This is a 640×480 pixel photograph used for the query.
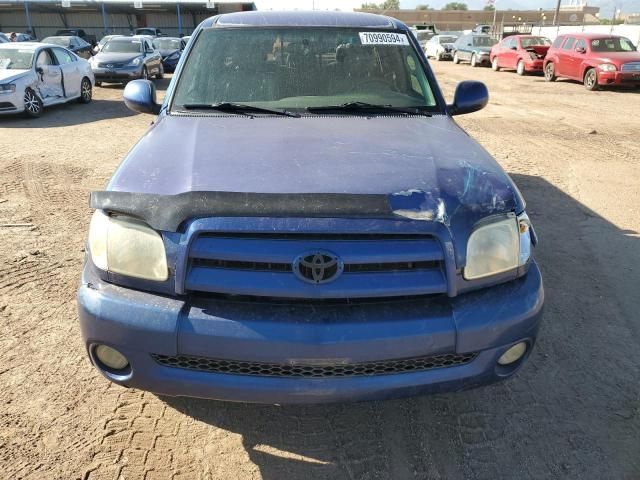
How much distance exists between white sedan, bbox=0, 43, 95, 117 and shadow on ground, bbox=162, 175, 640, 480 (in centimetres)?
1010

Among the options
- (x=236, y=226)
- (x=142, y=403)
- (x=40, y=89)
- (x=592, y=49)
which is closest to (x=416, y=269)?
(x=236, y=226)

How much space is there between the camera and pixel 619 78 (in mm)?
15273


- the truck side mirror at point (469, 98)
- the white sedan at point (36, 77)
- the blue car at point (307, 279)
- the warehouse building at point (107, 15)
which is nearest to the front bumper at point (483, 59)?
the white sedan at point (36, 77)

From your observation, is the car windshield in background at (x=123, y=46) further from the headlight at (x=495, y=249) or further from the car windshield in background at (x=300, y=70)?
the headlight at (x=495, y=249)

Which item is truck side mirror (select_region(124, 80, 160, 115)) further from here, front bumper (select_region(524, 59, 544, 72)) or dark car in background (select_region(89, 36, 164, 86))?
front bumper (select_region(524, 59, 544, 72))

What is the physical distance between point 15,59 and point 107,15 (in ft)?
152

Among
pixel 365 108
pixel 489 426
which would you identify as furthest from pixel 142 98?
pixel 489 426

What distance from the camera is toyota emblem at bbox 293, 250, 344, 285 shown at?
1989 mm

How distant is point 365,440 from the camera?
2490 millimetres

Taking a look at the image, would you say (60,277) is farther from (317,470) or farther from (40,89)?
(40,89)

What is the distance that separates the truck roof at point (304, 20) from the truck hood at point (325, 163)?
970 millimetres

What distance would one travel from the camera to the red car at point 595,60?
15.3m

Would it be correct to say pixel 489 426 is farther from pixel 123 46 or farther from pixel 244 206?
pixel 123 46

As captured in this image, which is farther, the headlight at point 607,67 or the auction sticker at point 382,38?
the headlight at point 607,67
